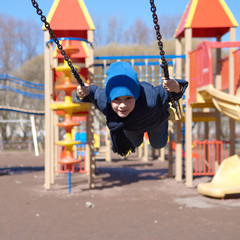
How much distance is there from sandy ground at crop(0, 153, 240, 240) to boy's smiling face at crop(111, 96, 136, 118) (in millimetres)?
3268

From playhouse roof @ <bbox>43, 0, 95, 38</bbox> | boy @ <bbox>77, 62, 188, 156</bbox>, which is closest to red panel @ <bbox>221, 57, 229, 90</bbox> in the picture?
playhouse roof @ <bbox>43, 0, 95, 38</bbox>

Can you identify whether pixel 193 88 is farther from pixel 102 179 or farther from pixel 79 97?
pixel 79 97

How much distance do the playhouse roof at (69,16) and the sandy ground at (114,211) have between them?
453 cm

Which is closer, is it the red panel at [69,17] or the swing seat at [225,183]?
the swing seat at [225,183]

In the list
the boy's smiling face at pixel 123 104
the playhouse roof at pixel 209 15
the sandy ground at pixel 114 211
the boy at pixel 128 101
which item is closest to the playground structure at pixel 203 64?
the playhouse roof at pixel 209 15

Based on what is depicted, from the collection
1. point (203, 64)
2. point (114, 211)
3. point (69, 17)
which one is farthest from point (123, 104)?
point (69, 17)

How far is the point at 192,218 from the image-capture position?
625cm

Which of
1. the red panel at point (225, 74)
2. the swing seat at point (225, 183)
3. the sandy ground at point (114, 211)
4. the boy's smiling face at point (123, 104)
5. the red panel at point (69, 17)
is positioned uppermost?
the red panel at point (69, 17)

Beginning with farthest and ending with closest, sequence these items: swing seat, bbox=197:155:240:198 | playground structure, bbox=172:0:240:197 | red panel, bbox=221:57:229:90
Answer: red panel, bbox=221:57:229:90 → playground structure, bbox=172:0:240:197 → swing seat, bbox=197:155:240:198

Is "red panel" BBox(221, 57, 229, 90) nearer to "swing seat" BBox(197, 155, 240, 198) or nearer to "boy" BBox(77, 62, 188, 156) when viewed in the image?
"swing seat" BBox(197, 155, 240, 198)

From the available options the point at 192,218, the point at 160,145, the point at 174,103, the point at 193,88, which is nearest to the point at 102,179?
the point at 193,88

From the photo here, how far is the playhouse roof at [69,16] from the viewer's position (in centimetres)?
929

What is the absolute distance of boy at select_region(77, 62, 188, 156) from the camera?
2.33 m

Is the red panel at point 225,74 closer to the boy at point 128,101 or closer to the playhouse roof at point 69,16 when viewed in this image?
the playhouse roof at point 69,16
